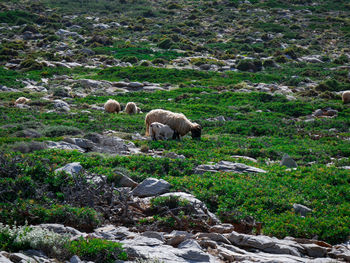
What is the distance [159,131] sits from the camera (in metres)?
17.0

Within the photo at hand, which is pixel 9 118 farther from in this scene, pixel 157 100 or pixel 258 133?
pixel 258 133

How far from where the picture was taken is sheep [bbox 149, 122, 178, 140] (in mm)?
16906

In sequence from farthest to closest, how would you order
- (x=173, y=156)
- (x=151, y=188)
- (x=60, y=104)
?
1. (x=60, y=104)
2. (x=173, y=156)
3. (x=151, y=188)

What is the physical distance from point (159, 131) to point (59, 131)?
5.01 metres

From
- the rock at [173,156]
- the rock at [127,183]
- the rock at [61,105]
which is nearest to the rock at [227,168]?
the rock at [173,156]

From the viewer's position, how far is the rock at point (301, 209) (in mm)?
9281

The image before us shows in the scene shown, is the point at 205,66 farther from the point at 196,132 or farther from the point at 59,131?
the point at 59,131

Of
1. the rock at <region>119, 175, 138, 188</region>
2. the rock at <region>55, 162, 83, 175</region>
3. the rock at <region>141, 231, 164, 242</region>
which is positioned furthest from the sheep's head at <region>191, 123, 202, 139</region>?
the rock at <region>141, 231, 164, 242</region>

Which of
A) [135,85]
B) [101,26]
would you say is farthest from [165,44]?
[135,85]

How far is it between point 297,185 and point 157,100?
1936 cm

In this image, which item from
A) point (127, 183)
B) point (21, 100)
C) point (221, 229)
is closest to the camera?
point (221, 229)

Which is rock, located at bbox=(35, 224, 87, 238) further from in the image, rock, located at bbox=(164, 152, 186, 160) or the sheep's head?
the sheep's head

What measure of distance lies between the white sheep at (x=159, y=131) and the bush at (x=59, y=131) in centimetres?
372

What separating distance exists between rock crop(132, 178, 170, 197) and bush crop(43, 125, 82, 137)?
27.0 ft
